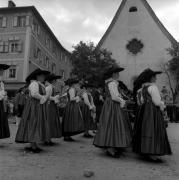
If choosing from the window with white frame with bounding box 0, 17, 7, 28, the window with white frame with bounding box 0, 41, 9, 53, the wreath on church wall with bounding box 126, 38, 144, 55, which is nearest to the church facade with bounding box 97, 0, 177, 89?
the wreath on church wall with bounding box 126, 38, 144, 55

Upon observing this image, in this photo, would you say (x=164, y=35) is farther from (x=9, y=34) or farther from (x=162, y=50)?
(x=9, y=34)

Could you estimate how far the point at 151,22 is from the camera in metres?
29.1

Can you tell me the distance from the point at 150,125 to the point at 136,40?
25.0m

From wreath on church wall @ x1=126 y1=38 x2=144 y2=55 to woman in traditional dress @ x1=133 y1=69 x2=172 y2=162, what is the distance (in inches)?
951

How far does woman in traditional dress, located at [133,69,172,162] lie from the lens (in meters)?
5.11

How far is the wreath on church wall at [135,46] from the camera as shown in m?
29.1

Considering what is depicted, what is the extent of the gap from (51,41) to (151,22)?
14.2m

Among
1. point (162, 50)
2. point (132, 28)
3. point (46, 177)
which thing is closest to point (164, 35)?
point (162, 50)

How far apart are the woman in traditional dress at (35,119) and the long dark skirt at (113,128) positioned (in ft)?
3.71

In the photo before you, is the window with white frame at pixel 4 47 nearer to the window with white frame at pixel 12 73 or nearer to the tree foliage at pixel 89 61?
the window with white frame at pixel 12 73

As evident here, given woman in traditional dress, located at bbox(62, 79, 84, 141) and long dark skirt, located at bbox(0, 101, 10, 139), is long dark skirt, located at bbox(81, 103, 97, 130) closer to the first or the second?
woman in traditional dress, located at bbox(62, 79, 84, 141)

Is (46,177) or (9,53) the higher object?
(9,53)

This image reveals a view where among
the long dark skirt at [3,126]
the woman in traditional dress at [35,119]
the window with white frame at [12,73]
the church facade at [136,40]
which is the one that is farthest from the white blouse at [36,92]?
the church facade at [136,40]

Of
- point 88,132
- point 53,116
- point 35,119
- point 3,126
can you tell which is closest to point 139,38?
point 88,132
